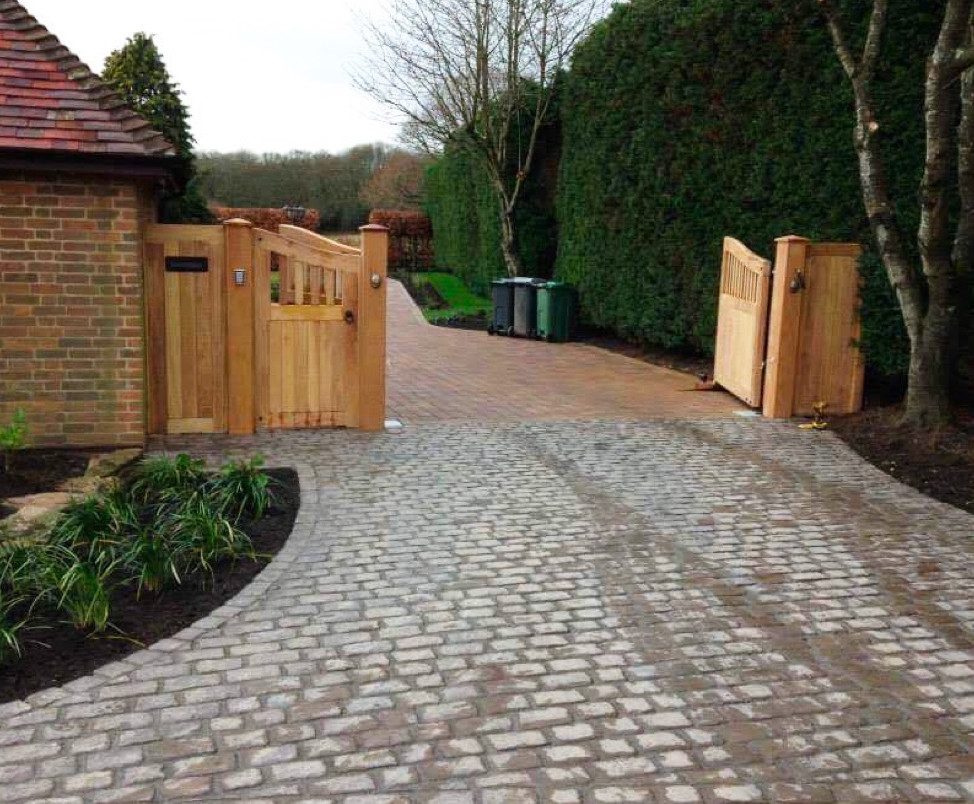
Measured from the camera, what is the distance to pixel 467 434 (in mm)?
9766

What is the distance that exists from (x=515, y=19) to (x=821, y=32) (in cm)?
1054

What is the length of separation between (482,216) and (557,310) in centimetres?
753

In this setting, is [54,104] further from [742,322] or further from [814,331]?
[814,331]

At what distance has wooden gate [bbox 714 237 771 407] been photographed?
1080 cm

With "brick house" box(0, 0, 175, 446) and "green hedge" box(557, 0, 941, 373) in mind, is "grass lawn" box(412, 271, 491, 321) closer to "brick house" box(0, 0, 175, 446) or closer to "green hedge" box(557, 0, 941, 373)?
"green hedge" box(557, 0, 941, 373)

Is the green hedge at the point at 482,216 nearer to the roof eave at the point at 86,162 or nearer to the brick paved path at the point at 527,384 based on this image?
the brick paved path at the point at 527,384

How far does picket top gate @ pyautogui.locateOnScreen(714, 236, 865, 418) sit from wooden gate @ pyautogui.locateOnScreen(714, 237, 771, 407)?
1cm

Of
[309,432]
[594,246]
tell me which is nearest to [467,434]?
[309,432]

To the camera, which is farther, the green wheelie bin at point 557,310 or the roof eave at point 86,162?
the green wheelie bin at point 557,310

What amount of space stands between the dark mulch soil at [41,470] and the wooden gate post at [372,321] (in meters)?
2.52

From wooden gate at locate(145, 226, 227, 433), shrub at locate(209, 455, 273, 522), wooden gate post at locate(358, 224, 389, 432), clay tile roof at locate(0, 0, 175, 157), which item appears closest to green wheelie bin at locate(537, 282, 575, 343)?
wooden gate post at locate(358, 224, 389, 432)

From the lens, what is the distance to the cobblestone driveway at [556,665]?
12.0 ft

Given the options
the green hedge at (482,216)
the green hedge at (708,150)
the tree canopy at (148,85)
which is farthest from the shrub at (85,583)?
the green hedge at (482,216)

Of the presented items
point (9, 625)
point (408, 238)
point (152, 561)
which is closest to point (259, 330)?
point (152, 561)
